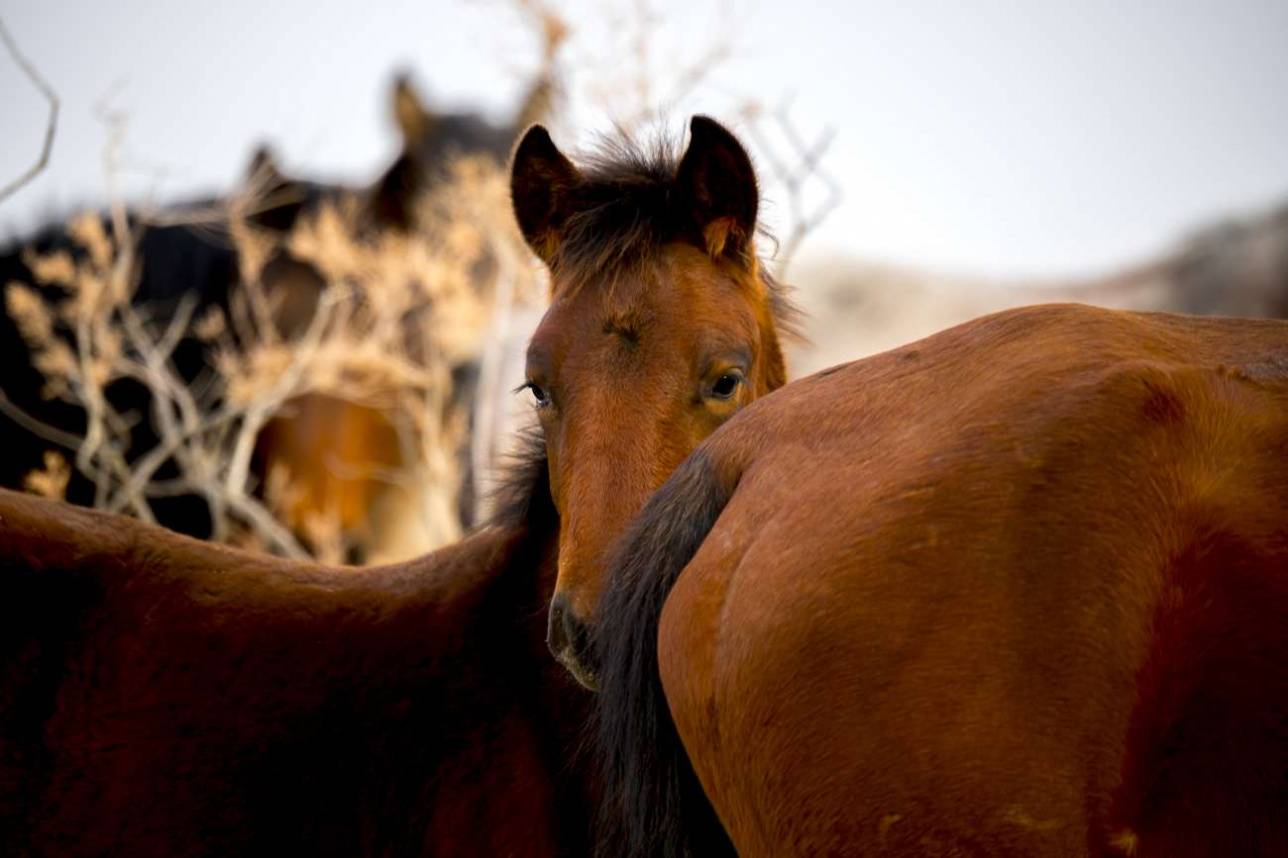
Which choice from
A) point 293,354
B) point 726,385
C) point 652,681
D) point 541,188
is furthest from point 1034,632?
point 293,354

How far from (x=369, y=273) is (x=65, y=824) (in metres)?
7.62

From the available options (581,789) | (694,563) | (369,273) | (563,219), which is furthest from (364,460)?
(694,563)

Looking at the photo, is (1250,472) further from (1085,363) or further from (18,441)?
(18,441)

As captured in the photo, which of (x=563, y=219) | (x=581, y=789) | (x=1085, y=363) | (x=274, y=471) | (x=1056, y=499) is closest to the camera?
(x=1056, y=499)

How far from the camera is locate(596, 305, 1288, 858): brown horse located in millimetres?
1311

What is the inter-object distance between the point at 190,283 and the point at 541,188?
810 cm

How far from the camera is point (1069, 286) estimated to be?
19047 millimetres

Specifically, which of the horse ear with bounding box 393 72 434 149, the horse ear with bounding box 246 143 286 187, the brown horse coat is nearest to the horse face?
the brown horse coat

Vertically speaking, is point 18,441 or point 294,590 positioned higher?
point 18,441

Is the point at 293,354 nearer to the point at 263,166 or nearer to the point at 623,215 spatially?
the point at 263,166

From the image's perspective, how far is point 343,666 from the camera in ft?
8.54

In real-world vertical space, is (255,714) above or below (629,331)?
below

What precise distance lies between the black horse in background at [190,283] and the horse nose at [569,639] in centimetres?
600

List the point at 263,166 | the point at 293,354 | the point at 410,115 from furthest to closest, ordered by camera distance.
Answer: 1. the point at 410,115
2. the point at 293,354
3. the point at 263,166
